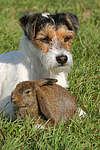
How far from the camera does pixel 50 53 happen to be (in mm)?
4648

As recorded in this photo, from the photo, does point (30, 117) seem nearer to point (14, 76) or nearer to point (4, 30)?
point (14, 76)

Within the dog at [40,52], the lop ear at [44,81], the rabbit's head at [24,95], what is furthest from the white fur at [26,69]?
the rabbit's head at [24,95]

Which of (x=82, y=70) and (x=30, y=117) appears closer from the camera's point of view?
(x=30, y=117)

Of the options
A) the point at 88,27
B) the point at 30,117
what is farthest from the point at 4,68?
the point at 88,27

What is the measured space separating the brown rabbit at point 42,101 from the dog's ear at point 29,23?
1004 millimetres

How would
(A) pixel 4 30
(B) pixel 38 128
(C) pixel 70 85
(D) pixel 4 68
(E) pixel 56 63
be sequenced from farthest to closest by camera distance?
(A) pixel 4 30 → (C) pixel 70 85 → (D) pixel 4 68 → (E) pixel 56 63 → (B) pixel 38 128

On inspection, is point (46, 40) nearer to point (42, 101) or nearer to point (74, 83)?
point (42, 101)

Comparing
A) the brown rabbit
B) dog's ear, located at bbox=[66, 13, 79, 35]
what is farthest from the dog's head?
the brown rabbit

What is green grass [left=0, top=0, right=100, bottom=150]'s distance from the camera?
4.06 metres

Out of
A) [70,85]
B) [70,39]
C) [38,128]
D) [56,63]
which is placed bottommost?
[38,128]

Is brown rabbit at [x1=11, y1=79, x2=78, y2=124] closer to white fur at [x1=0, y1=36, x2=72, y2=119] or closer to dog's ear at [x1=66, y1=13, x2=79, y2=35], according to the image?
white fur at [x1=0, y1=36, x2=72, y2=119]

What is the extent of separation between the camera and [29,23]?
15.9 ft

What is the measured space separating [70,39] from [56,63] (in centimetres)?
Answer: 77

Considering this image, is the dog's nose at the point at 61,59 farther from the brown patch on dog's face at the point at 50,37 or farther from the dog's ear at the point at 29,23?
the dog's ear at the point at 29,23
